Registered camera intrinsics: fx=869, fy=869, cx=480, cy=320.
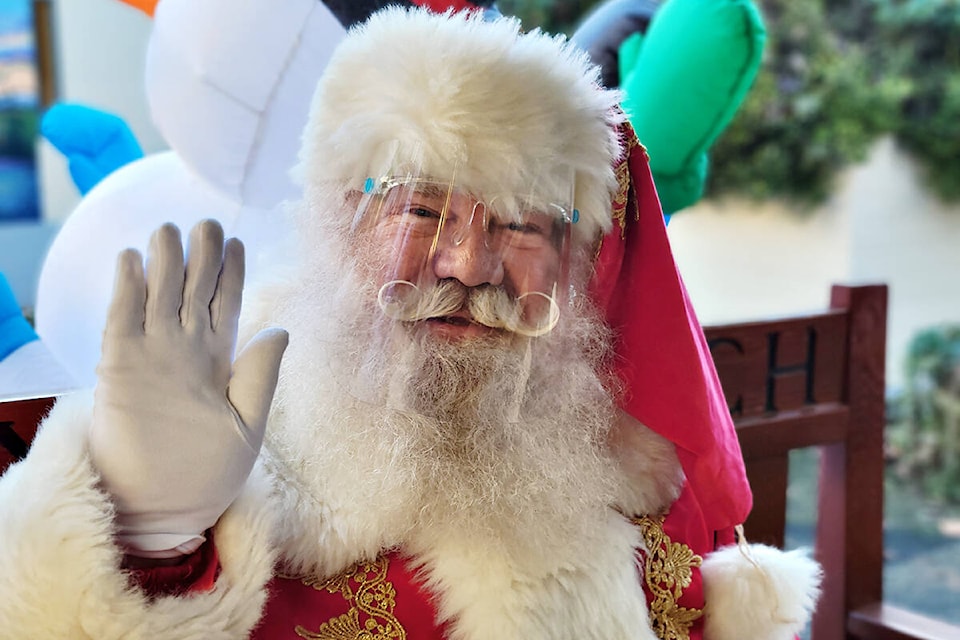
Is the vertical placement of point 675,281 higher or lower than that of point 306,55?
lower

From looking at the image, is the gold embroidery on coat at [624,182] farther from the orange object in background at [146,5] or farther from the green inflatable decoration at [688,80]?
the orange object in background at [146,5]

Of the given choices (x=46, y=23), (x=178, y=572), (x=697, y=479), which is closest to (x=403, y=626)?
(x=178, y=572)

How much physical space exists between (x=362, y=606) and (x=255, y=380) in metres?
0.22

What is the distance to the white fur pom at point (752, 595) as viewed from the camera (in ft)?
2.62

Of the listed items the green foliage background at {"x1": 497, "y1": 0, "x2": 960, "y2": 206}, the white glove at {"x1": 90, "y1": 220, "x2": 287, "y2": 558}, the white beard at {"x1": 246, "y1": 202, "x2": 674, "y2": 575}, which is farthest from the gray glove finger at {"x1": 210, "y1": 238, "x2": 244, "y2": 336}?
the green foliage background at {"x1": 497, "y1": 0, "x2": 960, "y2": 206}

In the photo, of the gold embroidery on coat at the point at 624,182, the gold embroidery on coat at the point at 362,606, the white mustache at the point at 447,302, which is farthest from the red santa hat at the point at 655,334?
the gold embroidery on coat at the point at 362,606

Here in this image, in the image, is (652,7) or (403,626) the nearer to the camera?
(403,626)

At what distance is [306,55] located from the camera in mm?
960

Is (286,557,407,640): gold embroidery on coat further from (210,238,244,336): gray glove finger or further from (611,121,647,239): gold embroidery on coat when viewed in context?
(611,121,647,239): gold embroidery on coat

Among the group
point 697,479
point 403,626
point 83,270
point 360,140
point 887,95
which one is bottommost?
point 403,626

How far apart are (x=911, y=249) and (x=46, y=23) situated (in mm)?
3078

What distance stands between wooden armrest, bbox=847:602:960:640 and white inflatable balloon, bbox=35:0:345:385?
3.11 ft

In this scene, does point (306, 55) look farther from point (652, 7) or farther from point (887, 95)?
point (887, 95)

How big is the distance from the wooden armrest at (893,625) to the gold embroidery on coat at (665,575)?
0.52m
